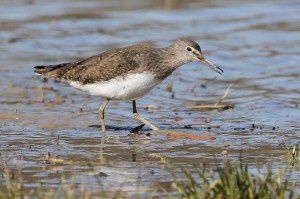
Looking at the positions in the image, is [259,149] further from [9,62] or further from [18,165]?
[9,62]

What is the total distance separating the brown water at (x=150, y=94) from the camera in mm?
8688

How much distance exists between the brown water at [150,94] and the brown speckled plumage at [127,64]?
0.65 meters

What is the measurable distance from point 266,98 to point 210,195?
6.12 meters

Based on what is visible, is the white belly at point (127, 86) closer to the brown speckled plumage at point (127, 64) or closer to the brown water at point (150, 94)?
the brown speckled plumage at point (127, 64)

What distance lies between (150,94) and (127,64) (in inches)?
105

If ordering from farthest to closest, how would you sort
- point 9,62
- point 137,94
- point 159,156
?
point 9,62 < point 137,94 < point 159,156

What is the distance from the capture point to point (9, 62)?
14.8m

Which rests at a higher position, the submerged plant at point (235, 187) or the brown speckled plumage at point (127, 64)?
the brown speckled plumage at point (127, 64)

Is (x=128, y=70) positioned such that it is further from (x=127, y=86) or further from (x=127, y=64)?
(x=127, y=86)

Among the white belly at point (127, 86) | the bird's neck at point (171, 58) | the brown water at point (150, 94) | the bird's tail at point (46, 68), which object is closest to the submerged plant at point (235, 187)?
the brown water at point (150, 94)

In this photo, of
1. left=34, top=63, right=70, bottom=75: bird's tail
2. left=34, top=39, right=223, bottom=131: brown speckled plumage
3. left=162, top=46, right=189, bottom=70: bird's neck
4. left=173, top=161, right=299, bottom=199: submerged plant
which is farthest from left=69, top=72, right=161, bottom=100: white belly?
left=173, top=161, right=299, bottom=199: submerged plant

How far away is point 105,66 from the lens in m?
10.5

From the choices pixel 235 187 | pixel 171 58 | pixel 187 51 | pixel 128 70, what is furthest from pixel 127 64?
pixel 235 187

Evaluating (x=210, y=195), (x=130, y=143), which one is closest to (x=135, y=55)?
(x=130, y=143)
